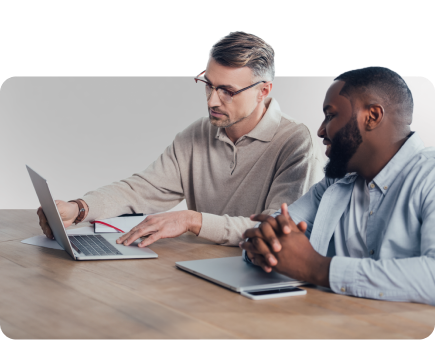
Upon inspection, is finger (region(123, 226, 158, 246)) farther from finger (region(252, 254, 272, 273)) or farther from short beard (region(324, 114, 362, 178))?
short beard (region(324, 114, 362, 178))

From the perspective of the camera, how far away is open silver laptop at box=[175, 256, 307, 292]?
112cm

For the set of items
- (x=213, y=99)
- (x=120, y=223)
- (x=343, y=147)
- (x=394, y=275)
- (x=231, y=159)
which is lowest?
(x=120, y=223)

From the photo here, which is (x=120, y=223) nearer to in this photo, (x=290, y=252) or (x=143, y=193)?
(x=143, y=193)

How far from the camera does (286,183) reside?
1.82 m

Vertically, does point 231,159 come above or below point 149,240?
above

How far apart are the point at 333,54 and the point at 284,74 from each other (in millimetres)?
727

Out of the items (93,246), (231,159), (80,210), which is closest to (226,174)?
(231,159)

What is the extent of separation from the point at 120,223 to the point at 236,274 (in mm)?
757

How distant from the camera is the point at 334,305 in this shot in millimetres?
1025

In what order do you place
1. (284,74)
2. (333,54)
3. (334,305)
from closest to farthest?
(334,305) < (333,54) < (284,74)

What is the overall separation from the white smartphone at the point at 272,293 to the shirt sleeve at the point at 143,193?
3.06ft

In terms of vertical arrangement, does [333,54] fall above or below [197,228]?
above

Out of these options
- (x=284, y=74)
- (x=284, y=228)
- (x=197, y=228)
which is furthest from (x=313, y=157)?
(x=284, y=74)
